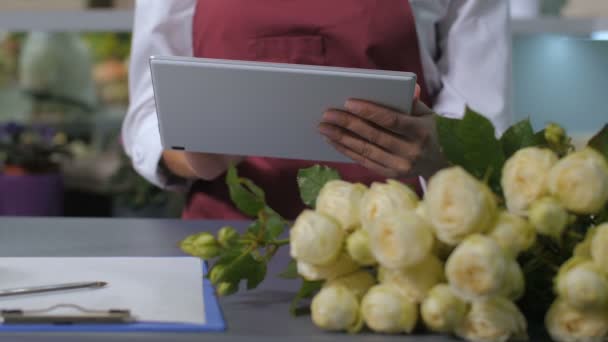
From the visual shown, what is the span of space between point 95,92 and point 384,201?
6.58ft

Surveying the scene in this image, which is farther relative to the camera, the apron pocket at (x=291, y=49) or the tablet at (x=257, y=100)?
the apron pocket at (x=291, y=49)

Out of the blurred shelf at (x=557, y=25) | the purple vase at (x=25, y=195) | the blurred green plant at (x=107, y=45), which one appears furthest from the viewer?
the blurred green plant at (x=107, y=45)

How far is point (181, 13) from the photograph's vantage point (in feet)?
5.01

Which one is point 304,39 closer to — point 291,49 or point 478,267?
point 291,49

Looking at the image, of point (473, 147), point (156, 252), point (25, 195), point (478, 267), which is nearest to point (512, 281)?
point (478, 267)

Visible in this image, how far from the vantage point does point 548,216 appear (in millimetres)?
610

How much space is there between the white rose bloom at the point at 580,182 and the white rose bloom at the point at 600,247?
2 centimetres

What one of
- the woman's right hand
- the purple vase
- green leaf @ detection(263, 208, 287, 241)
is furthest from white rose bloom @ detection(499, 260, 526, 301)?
the purple vase

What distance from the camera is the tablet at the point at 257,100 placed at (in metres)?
0.96

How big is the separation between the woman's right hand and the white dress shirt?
3cm

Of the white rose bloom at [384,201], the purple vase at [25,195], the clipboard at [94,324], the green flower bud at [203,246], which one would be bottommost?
the purple vase at [25,195]

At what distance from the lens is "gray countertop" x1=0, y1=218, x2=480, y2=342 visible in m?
0.65

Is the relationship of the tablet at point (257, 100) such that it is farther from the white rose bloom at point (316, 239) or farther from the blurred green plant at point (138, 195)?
the blurred green plant at point (138, 195)

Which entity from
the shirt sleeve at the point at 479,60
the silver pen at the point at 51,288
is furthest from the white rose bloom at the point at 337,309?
the shirt sleeve at the point at 479,60
